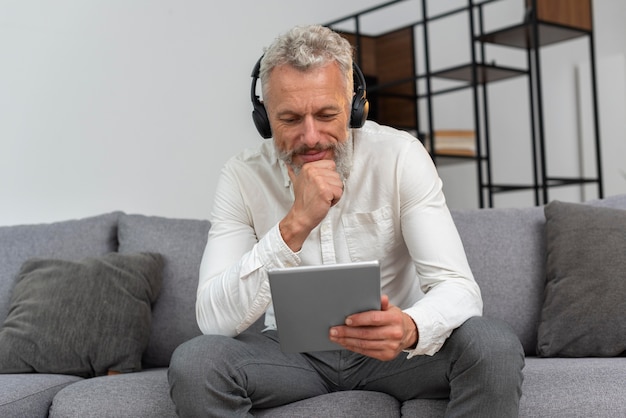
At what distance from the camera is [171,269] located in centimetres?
227

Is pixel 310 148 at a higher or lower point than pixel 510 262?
higher

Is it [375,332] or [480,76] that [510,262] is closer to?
[375,332]

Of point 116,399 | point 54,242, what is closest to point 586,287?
point 116,399

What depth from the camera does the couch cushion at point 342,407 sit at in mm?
1537

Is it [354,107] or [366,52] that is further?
[366,52]

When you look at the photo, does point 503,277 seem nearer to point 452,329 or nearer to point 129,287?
point 452,329

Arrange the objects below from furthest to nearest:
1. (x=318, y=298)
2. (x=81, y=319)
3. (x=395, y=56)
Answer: (x=395, y=56), (x=81, y=319), (x=318, y=298)

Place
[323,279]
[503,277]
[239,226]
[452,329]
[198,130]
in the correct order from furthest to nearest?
1. [198,130]
2. [503,277]
3. [239,226]
4. [452,329]
5. [323,279]

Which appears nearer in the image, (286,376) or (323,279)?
(323,279)

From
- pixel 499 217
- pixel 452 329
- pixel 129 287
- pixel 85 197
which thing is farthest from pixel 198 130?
Answer: pixel 452 329

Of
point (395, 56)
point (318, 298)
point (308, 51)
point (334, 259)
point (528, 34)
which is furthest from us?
point (395, 56)

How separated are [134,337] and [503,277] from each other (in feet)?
3.28

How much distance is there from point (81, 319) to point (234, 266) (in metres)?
0.71

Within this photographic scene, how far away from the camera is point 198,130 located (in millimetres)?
3588
